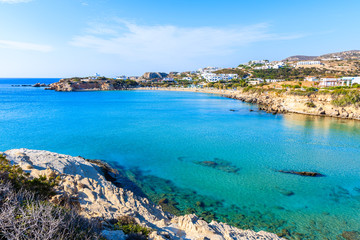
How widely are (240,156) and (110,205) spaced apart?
39.1 ft

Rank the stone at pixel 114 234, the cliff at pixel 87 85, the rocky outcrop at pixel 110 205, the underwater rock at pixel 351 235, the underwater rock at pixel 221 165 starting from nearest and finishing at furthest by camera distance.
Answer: the stone at pixel 114 234 < the rocky outcrop at pixel 110 205 < the underwater rock at pixel 351 235 < the underwater rock at pixel 221 165 < the cliff at pixel 87 85

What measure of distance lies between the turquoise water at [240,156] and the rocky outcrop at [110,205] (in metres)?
2.20

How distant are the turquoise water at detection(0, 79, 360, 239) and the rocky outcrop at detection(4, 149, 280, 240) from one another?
2203mm

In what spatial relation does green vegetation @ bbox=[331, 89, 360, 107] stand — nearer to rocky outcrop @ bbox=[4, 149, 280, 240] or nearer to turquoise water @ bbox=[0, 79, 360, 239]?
turquoise water @ bbox=[0, 79, 360, 239]

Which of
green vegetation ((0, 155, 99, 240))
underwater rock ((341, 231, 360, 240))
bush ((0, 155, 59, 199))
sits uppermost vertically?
green vegetation ((0, 155, 99, 240))

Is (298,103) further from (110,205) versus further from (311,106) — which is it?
(110,205)

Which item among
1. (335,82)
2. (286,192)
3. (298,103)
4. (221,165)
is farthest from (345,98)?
(286,192)

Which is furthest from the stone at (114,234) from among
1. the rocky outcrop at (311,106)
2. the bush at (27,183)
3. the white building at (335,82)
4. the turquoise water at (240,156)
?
the white building at (335,82)

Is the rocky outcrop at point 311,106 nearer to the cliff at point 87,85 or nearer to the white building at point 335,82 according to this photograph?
the white building at point 335,82

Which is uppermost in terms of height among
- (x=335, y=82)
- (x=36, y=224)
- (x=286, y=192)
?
(x=335, y=82)

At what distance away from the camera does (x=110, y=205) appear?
8805 millimetres

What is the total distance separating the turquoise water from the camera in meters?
10.8

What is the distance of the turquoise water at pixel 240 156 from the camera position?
10.8 metres

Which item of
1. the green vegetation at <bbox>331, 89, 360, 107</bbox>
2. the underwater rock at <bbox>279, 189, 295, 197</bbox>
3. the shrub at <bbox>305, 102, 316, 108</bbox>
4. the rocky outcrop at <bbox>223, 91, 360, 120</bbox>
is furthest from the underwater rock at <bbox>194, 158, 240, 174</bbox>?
the green vegetation at <bbox>331, 89, 360, 107</bbox>
